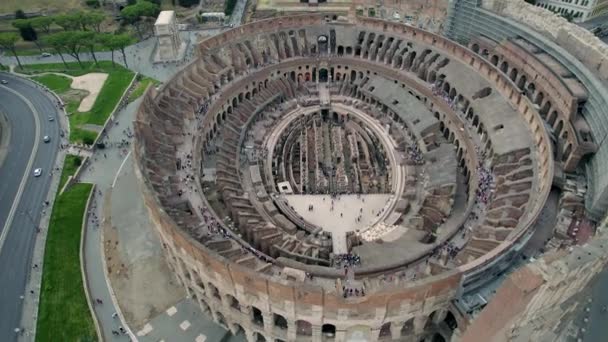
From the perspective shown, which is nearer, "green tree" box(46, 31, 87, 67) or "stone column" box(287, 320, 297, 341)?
"stone column" box(287, 320, 297, 341)

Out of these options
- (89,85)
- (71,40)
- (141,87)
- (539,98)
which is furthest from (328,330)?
(71,40)

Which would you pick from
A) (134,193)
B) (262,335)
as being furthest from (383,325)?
(134,193)

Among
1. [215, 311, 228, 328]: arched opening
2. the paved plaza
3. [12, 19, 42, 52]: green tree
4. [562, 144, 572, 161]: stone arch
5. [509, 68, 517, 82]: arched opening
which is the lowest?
[215, 311, 228, 328]: arched opening

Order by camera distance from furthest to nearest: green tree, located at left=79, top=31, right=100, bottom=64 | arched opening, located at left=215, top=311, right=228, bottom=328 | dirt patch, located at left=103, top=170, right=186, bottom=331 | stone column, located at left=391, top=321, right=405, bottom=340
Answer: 1. green tree, located at left=79, top=31, right=100, bottom=64
2. dirt patch, located at left=103, top=170, right=186, bottom=331
3. arched opening, located at left=215, top=311, right=228, bottom=328
4. stone column, located at left=391, top=321, right=405, bottom=340

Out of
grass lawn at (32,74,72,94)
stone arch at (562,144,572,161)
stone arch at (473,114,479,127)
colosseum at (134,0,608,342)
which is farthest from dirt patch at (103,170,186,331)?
stone arch at (562,144,572,161)

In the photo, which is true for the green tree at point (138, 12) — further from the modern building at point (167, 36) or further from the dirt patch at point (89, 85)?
the dirt patch at point (89, 85)

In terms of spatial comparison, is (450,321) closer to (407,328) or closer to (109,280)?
(407,328)

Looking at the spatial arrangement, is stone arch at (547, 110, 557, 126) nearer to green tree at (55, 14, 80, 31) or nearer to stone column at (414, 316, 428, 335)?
stone column at (414, 316, 428, 335)
